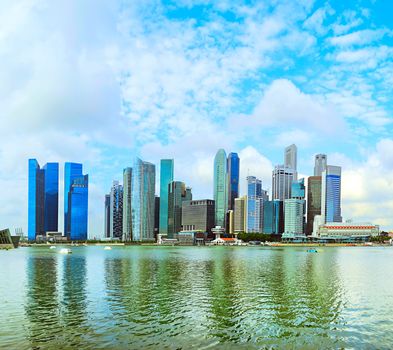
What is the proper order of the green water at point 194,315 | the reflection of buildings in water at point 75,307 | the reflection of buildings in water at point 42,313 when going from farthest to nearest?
the reflection of buildings in water at point 75,307 < the reflection of buildings in water at point 42,313 < the green water at point 194,315

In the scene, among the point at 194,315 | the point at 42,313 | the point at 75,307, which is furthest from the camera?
the point at 75,307

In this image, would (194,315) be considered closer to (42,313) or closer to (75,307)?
(75,307)

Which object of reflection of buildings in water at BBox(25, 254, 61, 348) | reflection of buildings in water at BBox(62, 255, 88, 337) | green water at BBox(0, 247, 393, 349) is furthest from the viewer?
reflection of buildings in water at BBox(62, 255, 88, 337)

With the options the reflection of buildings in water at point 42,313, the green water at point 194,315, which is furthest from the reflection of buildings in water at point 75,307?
the reflection of buildings in water at point 42,313

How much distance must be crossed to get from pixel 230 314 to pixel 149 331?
11.4 m

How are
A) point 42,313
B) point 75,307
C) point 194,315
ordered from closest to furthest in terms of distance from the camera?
point 194,315 < point 42,313 < point 75,307

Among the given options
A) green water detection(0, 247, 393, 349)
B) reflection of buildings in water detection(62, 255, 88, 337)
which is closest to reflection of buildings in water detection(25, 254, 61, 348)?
green water detection(0, 247, 393, 349)

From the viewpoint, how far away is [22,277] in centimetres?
8306

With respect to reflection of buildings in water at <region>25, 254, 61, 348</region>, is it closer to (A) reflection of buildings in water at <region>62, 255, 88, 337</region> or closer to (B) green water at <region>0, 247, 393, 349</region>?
(B) green water at <region>0, 247, 393, 349</region>

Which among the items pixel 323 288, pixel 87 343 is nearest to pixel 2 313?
pixel 87 343

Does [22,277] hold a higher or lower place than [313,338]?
lower

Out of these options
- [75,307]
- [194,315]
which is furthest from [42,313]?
[194,315]

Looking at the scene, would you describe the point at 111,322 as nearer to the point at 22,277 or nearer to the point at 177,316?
the point at 177,316

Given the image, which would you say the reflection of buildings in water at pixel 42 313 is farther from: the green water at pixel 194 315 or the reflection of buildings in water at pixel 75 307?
the reflection of buildings in water at pixel 75 307
